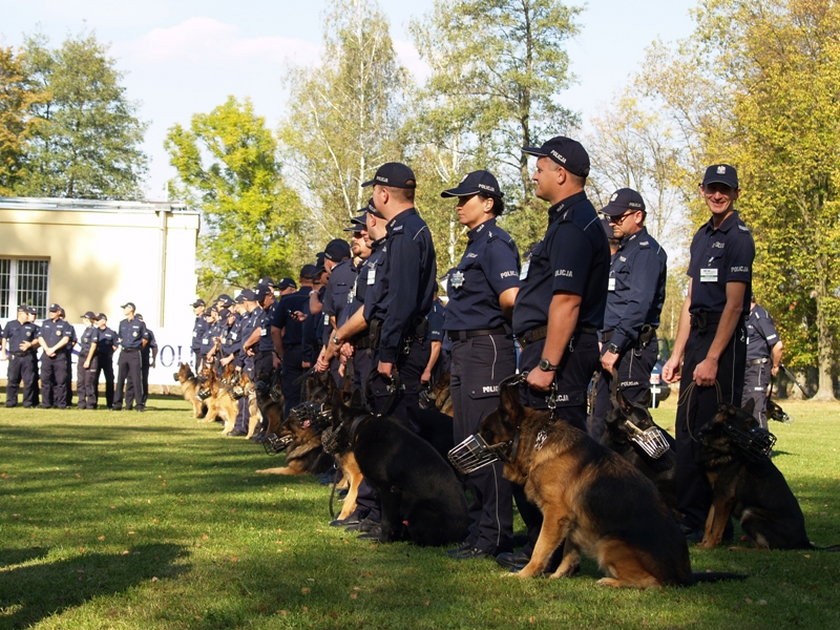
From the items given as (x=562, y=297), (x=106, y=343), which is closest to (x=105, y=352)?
(x=106, y=343)

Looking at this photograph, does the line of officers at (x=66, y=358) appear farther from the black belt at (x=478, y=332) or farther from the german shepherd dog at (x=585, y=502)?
the german shepherd dog at (x=585, y=502)

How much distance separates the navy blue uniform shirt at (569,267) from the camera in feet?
19.8

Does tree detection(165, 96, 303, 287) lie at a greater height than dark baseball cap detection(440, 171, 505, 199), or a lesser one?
greater

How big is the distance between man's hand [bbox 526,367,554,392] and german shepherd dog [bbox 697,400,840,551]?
1796 mm

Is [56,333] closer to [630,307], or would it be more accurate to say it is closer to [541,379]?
[630,307]

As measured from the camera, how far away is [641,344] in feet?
28.7

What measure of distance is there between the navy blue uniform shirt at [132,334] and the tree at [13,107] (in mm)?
36651

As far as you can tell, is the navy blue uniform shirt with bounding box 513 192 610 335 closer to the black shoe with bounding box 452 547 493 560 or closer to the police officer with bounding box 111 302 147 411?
the black shoe with bounding box 452 547 493 560

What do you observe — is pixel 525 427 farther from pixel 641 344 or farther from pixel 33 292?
pixel 33 292

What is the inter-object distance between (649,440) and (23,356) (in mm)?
19957

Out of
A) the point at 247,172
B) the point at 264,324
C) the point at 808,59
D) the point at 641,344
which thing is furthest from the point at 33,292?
the point at 641,344

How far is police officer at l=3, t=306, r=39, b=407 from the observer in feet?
81.0

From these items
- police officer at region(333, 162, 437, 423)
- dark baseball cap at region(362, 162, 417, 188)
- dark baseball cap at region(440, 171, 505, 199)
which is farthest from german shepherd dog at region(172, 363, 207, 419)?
dark baseball cap at region(440, 171, 505, 199)

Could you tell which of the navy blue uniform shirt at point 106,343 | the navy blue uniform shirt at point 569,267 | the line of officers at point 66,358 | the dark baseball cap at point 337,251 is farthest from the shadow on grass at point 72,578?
the navy blue uniform shirt at point 106,343
